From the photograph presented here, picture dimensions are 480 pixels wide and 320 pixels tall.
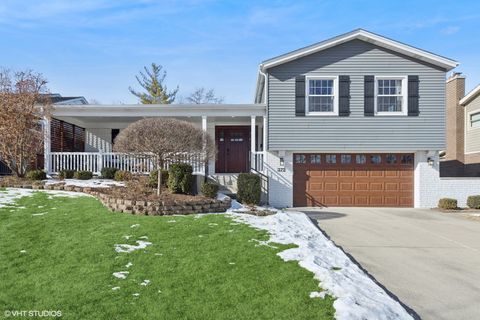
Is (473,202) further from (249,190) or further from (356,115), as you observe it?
(249,190)

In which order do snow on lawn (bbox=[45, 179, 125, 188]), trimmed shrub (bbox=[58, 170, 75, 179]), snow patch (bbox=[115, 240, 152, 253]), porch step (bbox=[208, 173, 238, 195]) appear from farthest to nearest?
porch step (bbox=[208, 173, 238, 195])
trimmed shrub (bbox=[58, 170, 75, 179])
snow on lawn (bbox=[45, 179, 125, 188])
snow patch (bbox=[115, 240, 152, 253])

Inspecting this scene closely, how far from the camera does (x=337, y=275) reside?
15.1 ft

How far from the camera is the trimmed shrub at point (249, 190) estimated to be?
38.9ft

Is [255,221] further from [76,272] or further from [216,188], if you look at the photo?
[76,272]

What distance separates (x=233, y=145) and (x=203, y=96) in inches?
1060

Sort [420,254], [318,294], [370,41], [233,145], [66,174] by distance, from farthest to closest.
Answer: [233,145] < [66,174] < [370,41] < [420,254] < [318,294]

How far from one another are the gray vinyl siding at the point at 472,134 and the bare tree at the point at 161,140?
15.3 metres

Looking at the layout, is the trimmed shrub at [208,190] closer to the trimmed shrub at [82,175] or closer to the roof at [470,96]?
the trimmed shrub at [82,175]

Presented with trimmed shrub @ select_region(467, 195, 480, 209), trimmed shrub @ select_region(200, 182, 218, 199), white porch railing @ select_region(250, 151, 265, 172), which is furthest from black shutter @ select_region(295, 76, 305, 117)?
trimmed shrub @ select_region(467, 195, 480, 209)

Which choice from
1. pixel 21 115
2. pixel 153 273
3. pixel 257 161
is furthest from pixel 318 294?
pixel 21 115

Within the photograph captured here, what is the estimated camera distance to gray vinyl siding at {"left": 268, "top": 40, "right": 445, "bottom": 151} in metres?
13.1

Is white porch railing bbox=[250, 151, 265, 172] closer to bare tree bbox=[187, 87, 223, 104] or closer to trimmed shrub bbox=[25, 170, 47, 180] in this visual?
trimmed shrub bbox=[25, 170, 47, 180]

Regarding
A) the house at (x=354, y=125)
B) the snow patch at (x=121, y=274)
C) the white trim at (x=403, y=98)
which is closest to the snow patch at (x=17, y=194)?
the house at (x=354, y=125)

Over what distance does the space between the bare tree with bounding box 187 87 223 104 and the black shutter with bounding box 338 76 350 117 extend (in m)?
30.4
